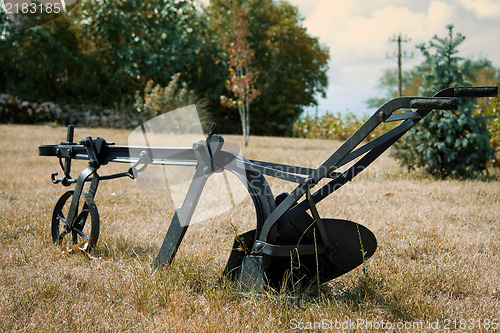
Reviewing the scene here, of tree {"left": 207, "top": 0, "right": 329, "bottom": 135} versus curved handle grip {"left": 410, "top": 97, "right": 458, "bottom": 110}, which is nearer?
curved handle grip {"left": 410, "top": 97, "right": 458, "bottom": 110}

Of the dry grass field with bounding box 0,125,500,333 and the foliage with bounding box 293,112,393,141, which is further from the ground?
the foliage with bounding box 293,112,393,141

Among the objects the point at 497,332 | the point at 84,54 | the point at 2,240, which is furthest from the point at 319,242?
the point at 84,54

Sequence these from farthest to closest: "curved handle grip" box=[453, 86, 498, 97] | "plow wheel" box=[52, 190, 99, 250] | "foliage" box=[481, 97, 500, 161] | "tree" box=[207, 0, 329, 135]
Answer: "tree" box=[207, 0, 329, 135]
"foliage" box=[481, 97, 500, 161]
"plow wheel" box=[52, 190, 99, 250]
"curved handle grip" box=[453, 86, 498, 97]

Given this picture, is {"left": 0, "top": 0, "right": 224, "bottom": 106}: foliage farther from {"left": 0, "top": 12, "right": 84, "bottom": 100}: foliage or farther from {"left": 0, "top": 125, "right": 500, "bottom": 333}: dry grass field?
{"left": 0, "top": 125, "right": 500, "bottom": 333}: dry grass field

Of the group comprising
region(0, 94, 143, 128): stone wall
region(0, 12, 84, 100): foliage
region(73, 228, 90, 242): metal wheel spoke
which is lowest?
region(73, 228, 90, 242): metal wheel spoke

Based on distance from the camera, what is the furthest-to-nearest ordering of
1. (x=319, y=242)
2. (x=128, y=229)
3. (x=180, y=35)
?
(x=180, y=35)
(x=128, y=229)
(x=319, y=242)

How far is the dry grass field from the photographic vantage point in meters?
2.18

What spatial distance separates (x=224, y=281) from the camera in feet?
8.13

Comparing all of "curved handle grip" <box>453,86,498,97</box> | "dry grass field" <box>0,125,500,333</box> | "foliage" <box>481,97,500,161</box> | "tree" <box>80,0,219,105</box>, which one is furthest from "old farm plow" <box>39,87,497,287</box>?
"tree" <box>80,0,219,105</box>

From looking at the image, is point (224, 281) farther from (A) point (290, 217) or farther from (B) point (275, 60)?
(B) point (275, 60)

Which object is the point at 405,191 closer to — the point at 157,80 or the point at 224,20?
the point at 157,80

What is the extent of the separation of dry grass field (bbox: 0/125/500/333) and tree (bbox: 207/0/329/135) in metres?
17.1

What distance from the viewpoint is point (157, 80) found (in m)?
19.6

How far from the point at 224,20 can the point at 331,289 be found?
71.3ft
